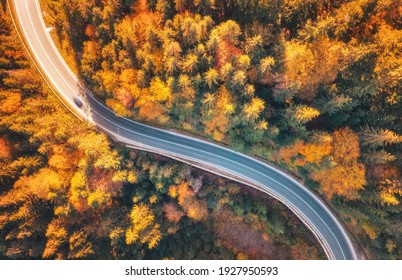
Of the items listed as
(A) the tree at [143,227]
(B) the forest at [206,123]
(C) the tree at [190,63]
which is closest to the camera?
(B) the forest at [206,123]

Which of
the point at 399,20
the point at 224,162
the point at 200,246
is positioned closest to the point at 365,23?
the point at 399,20

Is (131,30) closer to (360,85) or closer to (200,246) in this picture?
(360,85)

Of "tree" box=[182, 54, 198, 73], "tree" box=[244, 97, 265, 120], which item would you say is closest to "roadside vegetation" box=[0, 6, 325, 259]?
"tree" box=[244, 97, 265, 120]

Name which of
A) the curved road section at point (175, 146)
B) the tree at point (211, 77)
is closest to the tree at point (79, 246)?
the curved road section at point (175, 146)

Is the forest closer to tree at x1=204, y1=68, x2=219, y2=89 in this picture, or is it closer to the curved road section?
tree at x1=204, y1=68, x2=219, y2=89

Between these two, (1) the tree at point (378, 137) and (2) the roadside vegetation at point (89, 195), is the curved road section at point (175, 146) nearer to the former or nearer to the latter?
(2) the roadside vegetation at point (89, 195)

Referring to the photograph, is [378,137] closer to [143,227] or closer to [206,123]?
[206,123]

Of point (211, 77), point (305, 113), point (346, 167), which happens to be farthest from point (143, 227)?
point (346, 167)

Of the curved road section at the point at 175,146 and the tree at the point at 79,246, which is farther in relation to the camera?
the curved road section at the point at 175,146
